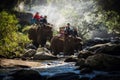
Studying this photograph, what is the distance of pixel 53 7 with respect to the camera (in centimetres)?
6750

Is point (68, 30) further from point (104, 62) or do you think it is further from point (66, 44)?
point (104, 62)

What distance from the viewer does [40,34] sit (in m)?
35.2

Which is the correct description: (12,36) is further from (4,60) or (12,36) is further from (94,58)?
(94,58)

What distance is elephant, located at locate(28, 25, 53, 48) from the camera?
114 ft

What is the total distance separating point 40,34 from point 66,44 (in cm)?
461

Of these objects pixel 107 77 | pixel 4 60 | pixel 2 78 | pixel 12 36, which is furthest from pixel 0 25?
pixel 107 77

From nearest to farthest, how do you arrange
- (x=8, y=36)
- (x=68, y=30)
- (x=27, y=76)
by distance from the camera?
(x=27, y=76) → (x=8, y=36) → (x=68, y=30)

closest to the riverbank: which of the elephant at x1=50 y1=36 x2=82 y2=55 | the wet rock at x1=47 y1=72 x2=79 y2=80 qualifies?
the wet rock at x1=47 y1=72 x2=79 y2=80

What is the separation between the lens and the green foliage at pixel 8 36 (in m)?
25.2

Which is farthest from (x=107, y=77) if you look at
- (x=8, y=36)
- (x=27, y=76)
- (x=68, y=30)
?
(x=68, y=30)

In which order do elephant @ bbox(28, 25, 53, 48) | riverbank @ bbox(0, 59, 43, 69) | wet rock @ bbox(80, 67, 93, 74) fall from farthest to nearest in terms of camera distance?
elephant @ bbox(28, 25, 53, 48) → riverbank @ bbox(0, 59, 43, 69) → wet rock @ bbox(80, 67, 93, 74)

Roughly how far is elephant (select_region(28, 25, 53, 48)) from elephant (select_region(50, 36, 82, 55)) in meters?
2.41

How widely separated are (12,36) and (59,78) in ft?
31.9

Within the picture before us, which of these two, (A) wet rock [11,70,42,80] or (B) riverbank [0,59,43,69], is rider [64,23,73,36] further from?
(A) wet rock [11,70,42,80]
